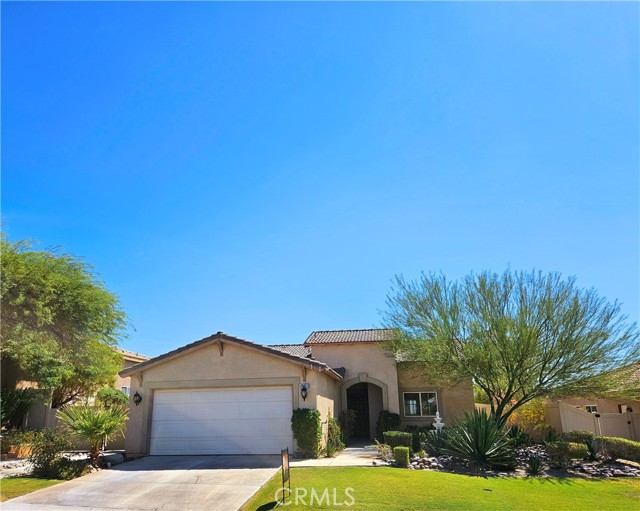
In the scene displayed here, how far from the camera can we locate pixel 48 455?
42.0 feet

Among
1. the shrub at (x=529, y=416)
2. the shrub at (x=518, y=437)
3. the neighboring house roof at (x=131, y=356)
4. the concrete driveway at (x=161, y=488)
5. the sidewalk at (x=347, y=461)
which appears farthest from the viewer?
the neighboring house roof at (x=131, y=356)

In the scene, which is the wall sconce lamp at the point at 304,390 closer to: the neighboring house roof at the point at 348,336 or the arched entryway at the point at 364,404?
the neighboring house roof at the point at 348,336

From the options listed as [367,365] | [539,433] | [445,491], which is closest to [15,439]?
[367,365]

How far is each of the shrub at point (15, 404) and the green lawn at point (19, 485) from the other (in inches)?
244

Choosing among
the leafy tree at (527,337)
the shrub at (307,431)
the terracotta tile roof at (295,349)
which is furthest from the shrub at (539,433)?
the terracotta tile roof at (295,349)

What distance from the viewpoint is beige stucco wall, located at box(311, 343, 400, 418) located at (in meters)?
22.1

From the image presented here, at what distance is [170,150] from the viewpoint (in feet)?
48.6

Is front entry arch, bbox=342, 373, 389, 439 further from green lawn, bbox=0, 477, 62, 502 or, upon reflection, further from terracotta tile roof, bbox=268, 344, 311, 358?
green lawn, bbox=0, 477, 62, 502

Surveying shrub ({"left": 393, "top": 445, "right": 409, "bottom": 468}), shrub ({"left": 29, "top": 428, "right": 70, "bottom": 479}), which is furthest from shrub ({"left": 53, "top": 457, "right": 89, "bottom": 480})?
shrub ({"left": 393, "top": 445, "right": 409, "bottom": 468})

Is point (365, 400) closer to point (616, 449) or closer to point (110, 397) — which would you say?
point (616, 449)

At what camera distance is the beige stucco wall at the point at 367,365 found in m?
22.1

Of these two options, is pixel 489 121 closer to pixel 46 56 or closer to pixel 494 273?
pixel 494 273

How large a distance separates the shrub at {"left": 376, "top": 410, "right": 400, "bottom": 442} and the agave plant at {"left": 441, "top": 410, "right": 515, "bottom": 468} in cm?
680

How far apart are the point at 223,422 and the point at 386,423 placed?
8.60 meters
